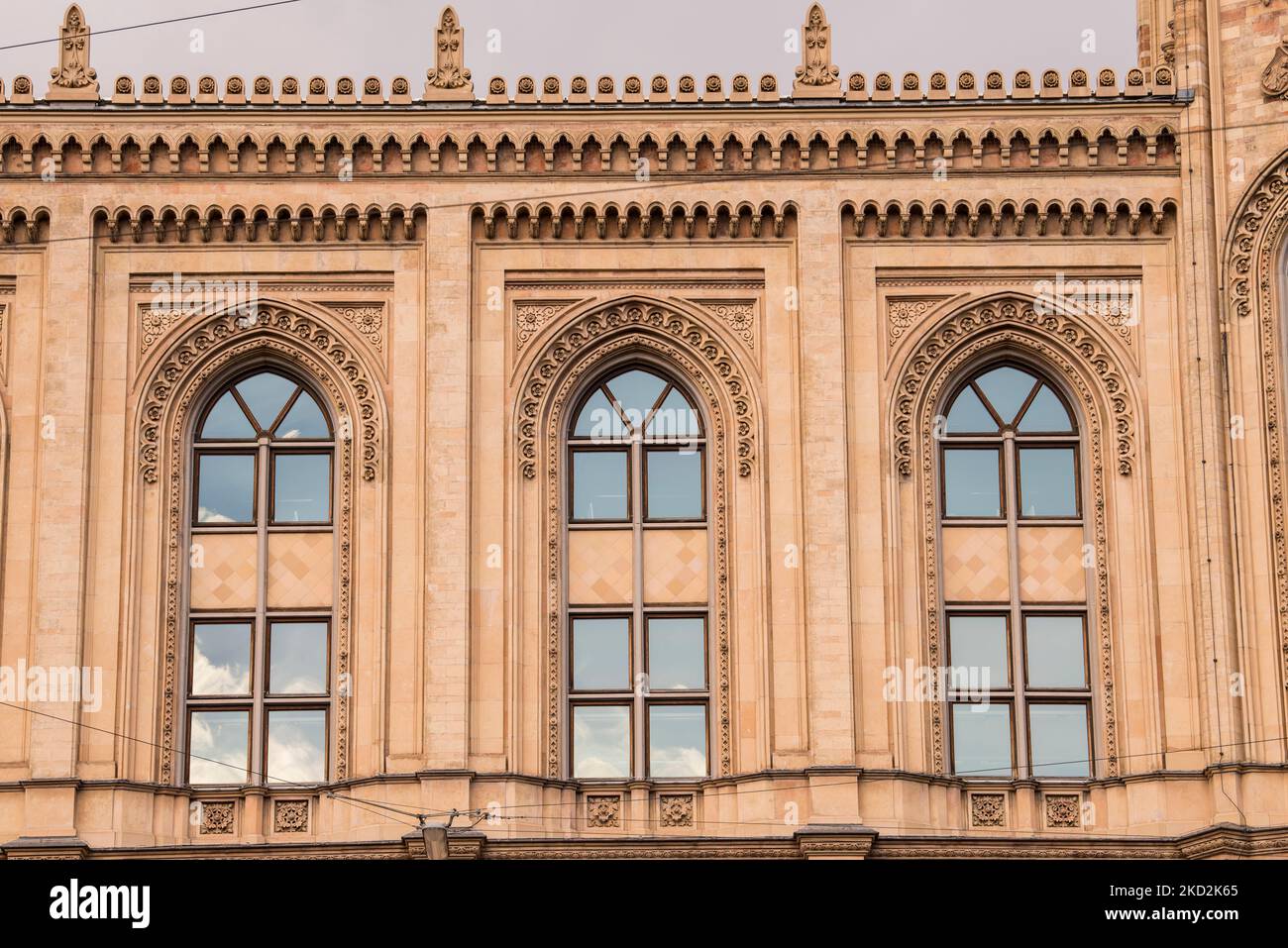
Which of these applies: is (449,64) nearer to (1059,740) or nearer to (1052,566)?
(1052,566)

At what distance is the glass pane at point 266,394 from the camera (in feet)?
Answer: 117

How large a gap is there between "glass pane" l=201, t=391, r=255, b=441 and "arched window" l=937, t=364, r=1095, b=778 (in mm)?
10190

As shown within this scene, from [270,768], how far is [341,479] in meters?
4.24

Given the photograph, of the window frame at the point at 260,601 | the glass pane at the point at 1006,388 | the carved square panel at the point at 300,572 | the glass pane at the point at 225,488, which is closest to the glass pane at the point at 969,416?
the glass pane at the point at 1006,388

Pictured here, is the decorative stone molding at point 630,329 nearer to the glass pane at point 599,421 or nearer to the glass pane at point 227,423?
the glass pane at point 599,421

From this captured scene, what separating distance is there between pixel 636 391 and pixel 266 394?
5437mm

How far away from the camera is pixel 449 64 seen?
119 ft

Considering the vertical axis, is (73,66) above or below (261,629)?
above

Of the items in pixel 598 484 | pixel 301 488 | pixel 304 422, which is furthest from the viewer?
pixel 304 422

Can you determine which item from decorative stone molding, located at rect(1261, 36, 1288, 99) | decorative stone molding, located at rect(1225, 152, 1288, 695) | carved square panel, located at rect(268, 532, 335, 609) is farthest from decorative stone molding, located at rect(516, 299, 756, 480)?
decorative stone molding, located at rect(1261, 36, 1288, 99)

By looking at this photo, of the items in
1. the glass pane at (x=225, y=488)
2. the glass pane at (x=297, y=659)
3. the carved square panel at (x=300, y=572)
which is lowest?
the glass pane at (x=297, y=659)

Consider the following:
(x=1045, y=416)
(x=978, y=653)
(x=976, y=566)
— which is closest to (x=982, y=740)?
(x=978, y=653)

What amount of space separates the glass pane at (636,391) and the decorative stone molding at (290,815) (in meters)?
7.29
